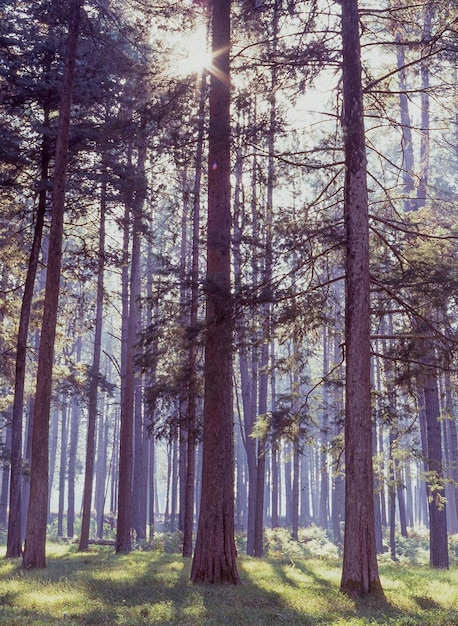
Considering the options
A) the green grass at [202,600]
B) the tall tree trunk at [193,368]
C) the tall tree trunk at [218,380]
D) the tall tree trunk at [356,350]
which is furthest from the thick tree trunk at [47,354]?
the tall tree trunk at [356,350]

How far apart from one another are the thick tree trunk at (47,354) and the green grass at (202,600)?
0.87 metres

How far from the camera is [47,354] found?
1428 centimetres

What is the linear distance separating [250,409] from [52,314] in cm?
1058

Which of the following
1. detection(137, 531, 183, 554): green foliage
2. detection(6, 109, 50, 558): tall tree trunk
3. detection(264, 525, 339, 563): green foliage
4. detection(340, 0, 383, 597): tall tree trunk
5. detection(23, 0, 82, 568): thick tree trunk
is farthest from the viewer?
detection(264, 525, 339, 563): green foliage

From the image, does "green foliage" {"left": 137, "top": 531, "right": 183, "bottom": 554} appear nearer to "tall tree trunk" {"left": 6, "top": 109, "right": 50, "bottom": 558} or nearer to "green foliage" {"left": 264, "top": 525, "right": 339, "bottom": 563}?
"green foliage" {"left": 264, "top": 525, "right": 339, "bottom": 563}

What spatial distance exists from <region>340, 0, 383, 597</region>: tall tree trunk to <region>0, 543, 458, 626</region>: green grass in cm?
69

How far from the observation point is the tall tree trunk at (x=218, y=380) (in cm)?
1106

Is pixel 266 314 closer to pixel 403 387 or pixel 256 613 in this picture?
pixel 403 387

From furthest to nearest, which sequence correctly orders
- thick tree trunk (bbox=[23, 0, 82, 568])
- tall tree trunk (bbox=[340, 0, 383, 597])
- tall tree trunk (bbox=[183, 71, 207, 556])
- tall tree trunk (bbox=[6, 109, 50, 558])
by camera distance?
1. tall tree trunk (bbox=[6, 109, 50, 558])
2. thick tree trunk (bbox=[23, 0, 82, 568])
3. tall tree trunk (bbox=[183, 71, 207, 556])
4. tall tree trunk (bbox=[340, 0, 383, 597])

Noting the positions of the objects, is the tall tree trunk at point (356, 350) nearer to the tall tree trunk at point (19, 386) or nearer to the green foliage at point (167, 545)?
the tall tree trunk at point (19, 386)

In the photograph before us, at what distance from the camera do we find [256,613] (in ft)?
28.6

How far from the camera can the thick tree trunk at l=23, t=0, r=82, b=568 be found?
13656 millimetres

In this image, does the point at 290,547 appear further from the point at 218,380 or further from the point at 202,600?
the point at 202,600

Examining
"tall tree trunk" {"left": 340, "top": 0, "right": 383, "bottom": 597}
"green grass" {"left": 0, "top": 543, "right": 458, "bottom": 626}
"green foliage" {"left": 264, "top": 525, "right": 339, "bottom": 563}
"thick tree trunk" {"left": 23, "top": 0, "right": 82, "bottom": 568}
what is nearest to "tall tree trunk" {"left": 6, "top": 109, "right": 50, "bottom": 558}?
"thick tree trunk" {"left": 23, "top": 0, "right": 82, "bottom": 568}
